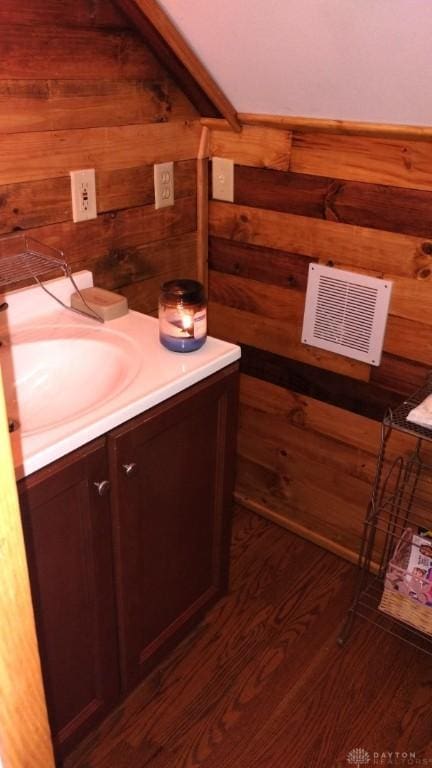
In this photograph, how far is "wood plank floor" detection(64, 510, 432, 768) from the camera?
1575 millimetres

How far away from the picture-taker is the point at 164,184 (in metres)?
1.86

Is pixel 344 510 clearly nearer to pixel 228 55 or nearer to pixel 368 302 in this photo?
pixel 368 302

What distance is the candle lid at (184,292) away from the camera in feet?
4.79

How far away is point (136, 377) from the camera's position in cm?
137

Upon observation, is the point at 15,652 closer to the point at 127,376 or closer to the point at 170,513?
the point at 127,376

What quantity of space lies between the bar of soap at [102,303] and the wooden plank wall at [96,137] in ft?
0.33

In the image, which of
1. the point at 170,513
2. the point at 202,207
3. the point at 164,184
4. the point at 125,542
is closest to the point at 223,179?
the point at 202,207

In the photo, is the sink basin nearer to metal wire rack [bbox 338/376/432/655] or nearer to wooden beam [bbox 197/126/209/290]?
wooden beam [bbox 197/126/209/290]

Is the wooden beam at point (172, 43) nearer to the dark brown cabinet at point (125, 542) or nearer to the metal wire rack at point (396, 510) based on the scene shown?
the dark brown cabinet at point (125, 542)

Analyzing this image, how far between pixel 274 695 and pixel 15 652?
1328 millimetres

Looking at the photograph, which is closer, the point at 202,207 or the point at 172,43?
the point at 172,43

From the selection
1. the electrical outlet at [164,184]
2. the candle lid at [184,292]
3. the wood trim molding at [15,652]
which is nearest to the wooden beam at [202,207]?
the electrical outlet at [164,184]

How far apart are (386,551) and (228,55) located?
142 centimetres

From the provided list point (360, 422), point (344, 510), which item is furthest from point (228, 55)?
point (344, 510)
